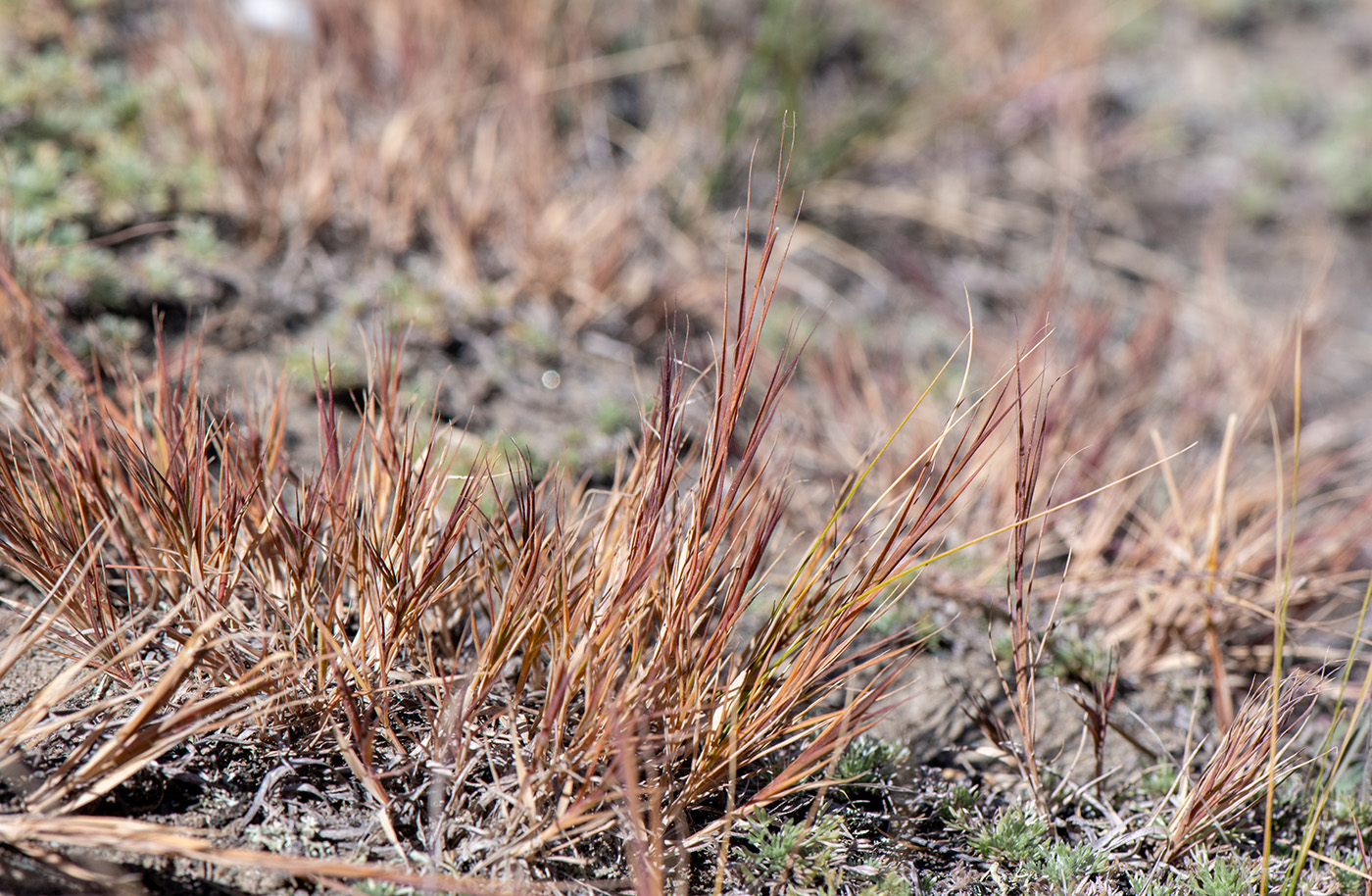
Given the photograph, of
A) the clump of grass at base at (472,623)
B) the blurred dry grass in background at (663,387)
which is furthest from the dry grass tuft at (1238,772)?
the clump of grass at base at (472,623)

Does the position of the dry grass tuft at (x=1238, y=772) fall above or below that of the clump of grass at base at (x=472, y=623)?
below

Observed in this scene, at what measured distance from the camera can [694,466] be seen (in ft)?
8.13

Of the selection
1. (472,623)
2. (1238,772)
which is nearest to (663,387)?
(472,623)

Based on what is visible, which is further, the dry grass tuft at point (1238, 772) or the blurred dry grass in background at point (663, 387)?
the dry grass tuft at point (1238, 772)

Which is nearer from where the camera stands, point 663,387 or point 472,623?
point 663,387

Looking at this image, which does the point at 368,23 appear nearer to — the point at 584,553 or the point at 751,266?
the point at 751,266

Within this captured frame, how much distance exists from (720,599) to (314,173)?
203 centimetres

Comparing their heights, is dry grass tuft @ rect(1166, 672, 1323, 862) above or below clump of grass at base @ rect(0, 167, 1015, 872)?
below

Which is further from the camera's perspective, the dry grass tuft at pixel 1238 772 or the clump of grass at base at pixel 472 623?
the dry grass tuft at pixel 1238 772

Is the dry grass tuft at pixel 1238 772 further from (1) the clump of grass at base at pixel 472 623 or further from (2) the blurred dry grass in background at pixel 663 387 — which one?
(1) the clump of grass at base at pixel 472 623

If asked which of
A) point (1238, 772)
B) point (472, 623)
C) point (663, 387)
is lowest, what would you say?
point (1238, 772)

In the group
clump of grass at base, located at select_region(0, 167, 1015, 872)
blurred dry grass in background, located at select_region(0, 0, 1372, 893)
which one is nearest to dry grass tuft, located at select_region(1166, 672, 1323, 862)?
blurred dry grass in background, located at select_region(0, 0, 1372, 893)

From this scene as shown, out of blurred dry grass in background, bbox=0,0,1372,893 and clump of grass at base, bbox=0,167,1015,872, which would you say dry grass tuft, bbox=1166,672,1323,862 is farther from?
clump of grass at base, bbox=0,167,1015,872

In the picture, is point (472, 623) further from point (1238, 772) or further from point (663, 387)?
point (1238, 772)
